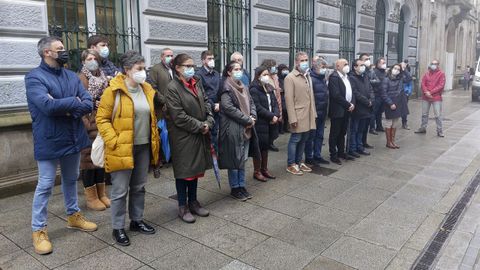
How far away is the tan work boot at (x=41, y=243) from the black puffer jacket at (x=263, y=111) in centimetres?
303

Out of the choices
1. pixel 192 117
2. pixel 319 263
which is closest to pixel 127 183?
pixel 192 117

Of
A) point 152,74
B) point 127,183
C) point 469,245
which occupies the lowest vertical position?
point 469,245

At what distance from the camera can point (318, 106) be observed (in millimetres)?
6715

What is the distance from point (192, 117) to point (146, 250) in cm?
139

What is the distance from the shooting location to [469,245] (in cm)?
409

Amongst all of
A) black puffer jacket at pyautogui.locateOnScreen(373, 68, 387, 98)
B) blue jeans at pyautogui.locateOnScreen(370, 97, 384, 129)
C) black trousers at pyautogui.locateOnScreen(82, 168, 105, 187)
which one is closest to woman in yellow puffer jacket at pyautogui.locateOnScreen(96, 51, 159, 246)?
black trousers at pyautogui.locateOnScreen(82, 168, 105, 187)

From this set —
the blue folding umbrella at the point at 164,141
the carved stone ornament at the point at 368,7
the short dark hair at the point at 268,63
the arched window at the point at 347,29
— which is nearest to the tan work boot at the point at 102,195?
the blue folding umbrella at the point at 164,141

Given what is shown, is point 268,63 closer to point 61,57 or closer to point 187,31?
point 187,31

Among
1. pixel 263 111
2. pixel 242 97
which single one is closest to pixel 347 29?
pixel 263 111

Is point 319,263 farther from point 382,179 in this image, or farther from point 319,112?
point 319,112

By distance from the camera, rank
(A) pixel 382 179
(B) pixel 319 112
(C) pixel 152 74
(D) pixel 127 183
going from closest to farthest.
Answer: (D) pixel 127 183
(C) pixel 152 74
(A) pixel 382 179
(B) pixel 319 112

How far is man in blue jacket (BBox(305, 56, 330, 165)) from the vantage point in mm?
6609

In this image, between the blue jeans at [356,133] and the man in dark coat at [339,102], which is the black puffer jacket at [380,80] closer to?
the blue jeans at [356,133]

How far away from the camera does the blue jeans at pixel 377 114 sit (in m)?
9.37
